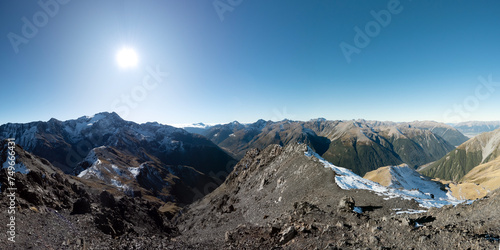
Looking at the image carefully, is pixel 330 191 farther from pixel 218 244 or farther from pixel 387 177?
pixel 387 177

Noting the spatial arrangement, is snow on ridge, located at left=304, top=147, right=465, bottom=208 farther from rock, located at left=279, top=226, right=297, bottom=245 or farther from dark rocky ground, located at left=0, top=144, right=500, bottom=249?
rock, located at left=279, top=226, right=297, bottom=245

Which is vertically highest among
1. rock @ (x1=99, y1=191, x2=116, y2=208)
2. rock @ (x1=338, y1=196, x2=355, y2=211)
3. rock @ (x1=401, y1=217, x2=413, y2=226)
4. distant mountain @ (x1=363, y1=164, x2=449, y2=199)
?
rock @ (x1=401, y1=217, x2=413, y2=226)

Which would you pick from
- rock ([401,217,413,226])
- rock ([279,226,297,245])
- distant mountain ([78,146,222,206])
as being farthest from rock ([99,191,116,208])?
rock ([401,217,413,226])

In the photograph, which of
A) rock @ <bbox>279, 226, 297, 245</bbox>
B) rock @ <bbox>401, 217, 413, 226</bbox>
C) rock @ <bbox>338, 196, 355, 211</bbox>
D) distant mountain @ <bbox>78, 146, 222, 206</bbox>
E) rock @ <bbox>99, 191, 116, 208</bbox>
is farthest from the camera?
distant mountain @ <bbox>78, 146, 222, 206</bbox>

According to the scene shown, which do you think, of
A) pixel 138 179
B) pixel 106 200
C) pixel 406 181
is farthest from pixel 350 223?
pixel 138 179

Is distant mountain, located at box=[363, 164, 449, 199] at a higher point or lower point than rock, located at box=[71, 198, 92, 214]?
lower

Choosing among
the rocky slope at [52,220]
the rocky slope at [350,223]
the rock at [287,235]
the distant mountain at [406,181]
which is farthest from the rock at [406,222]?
the distant mountain at [406,181]

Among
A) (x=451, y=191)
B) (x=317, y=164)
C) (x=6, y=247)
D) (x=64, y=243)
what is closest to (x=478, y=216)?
(x=317, y=164)

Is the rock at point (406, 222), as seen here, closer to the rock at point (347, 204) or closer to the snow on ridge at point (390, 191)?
the rock at point (347, 204)

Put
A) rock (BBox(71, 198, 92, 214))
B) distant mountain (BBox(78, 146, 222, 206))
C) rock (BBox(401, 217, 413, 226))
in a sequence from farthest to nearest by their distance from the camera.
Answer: distant mountain (BBox(78, 146, 222, 206)) < rock (BBox(71, 198, 92, 214)) < rock (BBox(401, 217, 413, 226))

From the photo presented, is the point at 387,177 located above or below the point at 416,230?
below

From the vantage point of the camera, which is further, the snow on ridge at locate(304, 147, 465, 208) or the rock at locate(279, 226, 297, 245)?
the snow on ridge at locate(304, 147, 465, 208)
